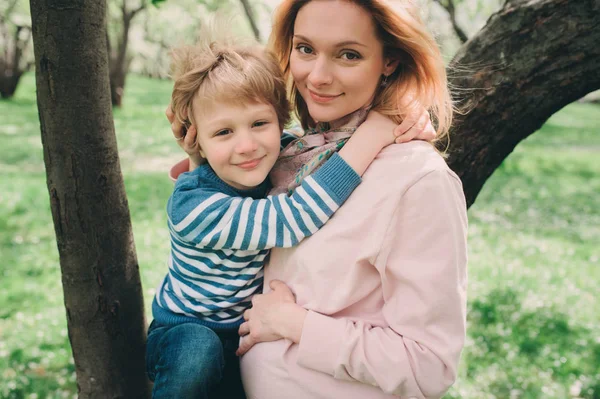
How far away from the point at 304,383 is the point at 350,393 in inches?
5.8

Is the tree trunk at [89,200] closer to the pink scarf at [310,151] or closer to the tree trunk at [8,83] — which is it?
the pink scarf at [310,151]

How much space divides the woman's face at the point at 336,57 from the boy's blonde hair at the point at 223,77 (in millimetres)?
117

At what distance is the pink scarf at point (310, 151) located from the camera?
1927 mm

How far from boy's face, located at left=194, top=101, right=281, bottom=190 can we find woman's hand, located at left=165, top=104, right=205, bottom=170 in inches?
2.7

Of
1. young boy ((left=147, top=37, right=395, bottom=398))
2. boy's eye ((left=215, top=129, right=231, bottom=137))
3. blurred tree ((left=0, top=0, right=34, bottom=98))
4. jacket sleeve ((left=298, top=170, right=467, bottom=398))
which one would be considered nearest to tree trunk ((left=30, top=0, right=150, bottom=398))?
young boy ((left=147, top=37, right=395, bottom=398))

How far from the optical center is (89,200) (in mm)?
1888

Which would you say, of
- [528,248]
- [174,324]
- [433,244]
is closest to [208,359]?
[174,324]

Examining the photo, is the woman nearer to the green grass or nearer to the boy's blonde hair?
the boy's blonde hair

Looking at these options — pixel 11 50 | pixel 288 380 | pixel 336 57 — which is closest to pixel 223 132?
pixel 336 57

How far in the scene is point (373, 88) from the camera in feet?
6.42

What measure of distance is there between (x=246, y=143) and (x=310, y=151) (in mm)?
245

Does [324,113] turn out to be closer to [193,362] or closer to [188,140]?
[188,140]

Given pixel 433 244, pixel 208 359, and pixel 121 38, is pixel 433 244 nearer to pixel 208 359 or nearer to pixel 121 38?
pixel 208 359

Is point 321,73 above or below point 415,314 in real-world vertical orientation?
above
